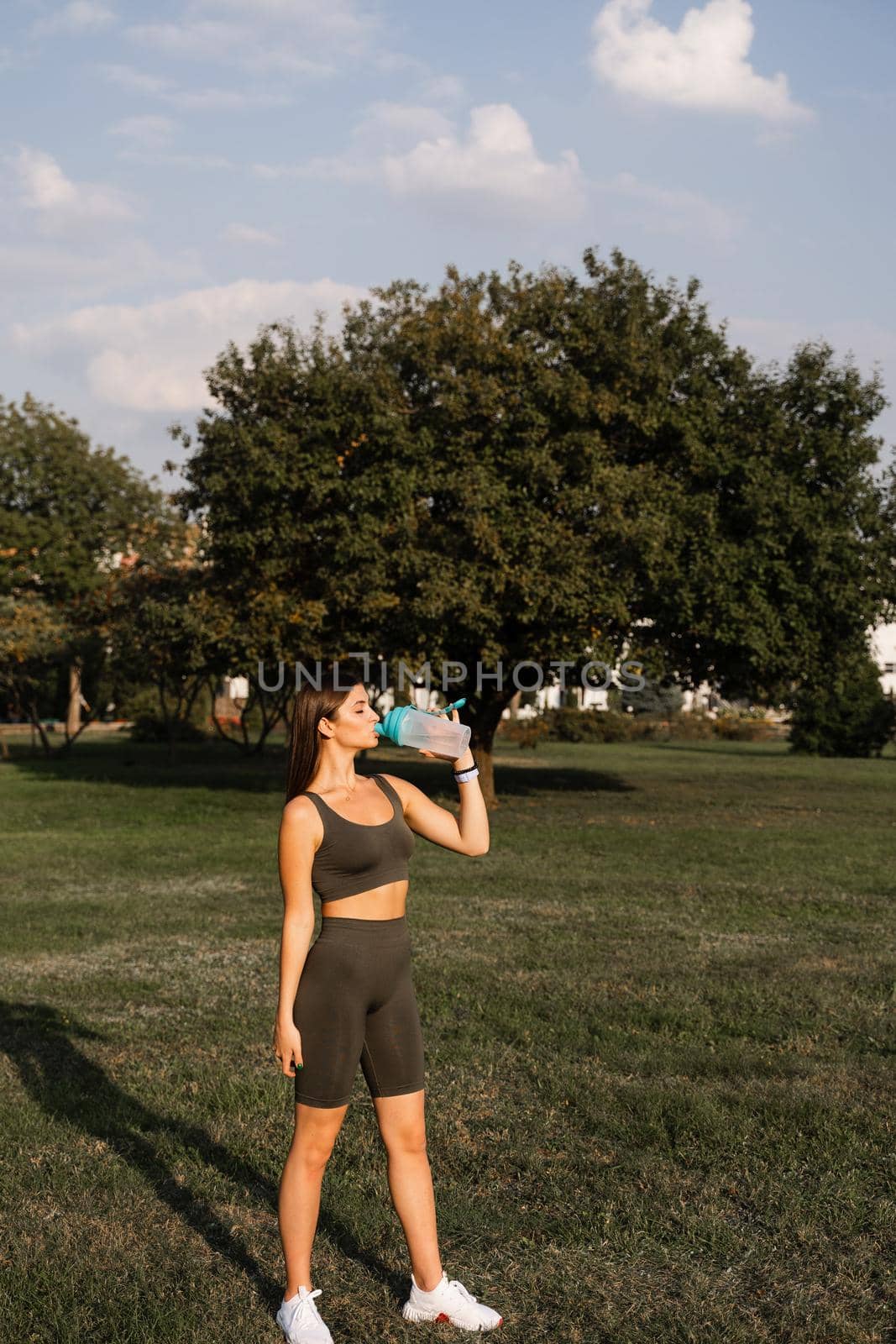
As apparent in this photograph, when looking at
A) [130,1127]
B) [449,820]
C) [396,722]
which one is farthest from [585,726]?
[396,722]

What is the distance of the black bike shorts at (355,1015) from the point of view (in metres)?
3.91

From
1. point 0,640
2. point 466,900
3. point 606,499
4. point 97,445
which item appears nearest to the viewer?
point 466,900

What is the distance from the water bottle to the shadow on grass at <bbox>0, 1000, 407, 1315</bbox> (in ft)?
6.24

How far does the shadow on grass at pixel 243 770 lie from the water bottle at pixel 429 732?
1956 cm

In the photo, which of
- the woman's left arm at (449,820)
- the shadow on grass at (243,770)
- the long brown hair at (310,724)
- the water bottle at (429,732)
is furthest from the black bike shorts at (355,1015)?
the shadow on grass at (243,770)

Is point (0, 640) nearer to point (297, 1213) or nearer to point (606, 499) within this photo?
point (606, 499)

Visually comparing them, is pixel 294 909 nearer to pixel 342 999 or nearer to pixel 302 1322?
pixel 342 999

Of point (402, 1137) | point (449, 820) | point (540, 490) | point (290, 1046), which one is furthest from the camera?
point (540, 490)

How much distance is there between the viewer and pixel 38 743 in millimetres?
46844

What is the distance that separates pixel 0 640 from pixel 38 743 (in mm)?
14417

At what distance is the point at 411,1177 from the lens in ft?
13.1

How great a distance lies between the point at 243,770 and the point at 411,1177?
1134 inches

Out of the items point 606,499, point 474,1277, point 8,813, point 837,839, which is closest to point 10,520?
point 8,813

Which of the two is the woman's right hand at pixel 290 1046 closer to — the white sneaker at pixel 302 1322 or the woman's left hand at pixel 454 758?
the white sneaker at pixel 302 1322
